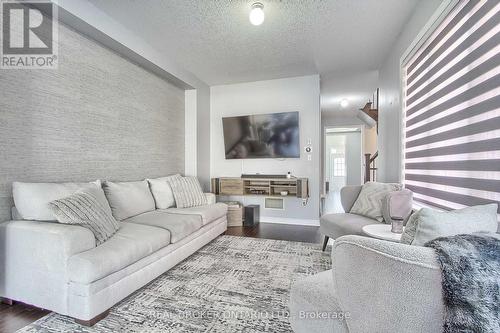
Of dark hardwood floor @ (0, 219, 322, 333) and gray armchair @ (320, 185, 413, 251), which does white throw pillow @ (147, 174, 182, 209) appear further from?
gray armchair @ (320, 185, 413, 251)

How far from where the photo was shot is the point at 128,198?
2.65 metres

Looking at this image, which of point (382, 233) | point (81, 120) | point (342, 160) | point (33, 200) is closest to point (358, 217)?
point (382, 233)

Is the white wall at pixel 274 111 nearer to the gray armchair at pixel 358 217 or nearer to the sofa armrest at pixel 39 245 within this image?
the gray armchair at pixel 358 217

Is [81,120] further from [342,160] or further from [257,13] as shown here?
[342,160]

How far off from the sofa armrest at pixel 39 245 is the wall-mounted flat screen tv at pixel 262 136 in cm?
297

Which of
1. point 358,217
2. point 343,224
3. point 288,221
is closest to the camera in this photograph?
point 343,224

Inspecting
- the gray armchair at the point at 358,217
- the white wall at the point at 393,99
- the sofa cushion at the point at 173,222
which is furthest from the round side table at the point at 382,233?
the sofa cushion at the point at 173,222

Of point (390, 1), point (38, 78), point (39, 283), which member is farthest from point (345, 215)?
point (38, 78)

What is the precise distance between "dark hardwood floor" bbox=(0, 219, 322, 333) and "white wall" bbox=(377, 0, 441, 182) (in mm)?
1374

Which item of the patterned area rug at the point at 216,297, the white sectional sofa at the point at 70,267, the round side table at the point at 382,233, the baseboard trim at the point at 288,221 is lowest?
the patterned area rug at the point at 216,297

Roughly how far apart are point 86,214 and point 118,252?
41 cm

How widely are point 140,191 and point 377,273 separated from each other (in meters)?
2.80

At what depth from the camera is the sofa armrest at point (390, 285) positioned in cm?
57

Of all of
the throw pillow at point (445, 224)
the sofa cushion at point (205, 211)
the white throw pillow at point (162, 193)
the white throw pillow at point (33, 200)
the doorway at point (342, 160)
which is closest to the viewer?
the throw pillow at point (445, 224)
